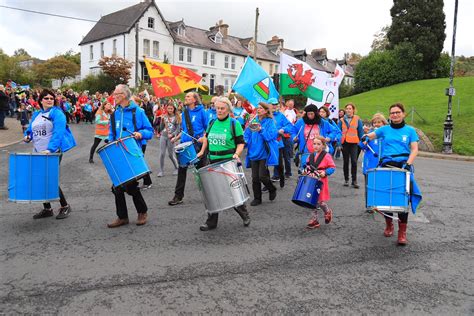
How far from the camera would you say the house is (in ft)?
142

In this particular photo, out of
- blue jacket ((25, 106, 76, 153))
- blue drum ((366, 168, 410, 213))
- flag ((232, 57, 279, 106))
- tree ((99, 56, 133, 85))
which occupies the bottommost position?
blue drum ((366, 168, 410, 213))

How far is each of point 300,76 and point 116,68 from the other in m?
32.6

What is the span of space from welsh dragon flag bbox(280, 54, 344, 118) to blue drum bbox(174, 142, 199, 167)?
4104 mm

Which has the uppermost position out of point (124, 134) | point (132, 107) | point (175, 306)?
point (132, 107)

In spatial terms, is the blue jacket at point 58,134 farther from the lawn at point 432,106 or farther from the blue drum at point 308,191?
the lawn at point 432,106

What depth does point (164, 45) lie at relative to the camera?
149 feet

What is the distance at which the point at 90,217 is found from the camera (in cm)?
585

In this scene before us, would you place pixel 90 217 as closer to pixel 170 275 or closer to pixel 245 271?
pixel 170 275

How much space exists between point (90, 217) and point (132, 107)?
6.02 feet

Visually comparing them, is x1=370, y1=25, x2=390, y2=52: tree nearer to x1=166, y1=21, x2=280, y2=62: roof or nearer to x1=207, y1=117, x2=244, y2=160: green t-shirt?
x1=166, y1=21, x2=280, y2=62: roof

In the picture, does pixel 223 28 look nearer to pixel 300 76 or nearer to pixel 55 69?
pixel 55 69

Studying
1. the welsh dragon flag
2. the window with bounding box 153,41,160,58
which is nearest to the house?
the window with bounding box 153,41,160,58

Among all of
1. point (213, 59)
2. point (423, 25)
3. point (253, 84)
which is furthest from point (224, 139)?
point (213, 59)

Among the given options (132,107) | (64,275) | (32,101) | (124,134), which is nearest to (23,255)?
(64,275)
